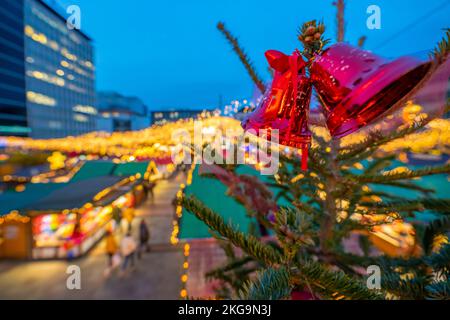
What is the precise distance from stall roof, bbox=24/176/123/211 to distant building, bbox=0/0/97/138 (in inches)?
1582

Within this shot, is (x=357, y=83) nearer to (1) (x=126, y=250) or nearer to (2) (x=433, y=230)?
(2) (x=433, y=230)

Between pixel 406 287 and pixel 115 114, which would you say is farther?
pixel 115 114

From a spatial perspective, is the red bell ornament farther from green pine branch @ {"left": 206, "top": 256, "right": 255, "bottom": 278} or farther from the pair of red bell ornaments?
green pine branch @ {"left": 206, "top": 256, "right": 255, "bottom": 278}

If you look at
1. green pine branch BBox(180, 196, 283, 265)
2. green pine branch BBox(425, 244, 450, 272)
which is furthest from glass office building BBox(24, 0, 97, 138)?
green pine branch BBox(425, 244, 450, 272)

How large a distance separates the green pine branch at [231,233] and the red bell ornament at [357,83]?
1.72 ft

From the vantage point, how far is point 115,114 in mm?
79812

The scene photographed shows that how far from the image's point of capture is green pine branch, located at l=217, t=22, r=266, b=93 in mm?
1351

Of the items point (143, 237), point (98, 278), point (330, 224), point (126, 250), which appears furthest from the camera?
point (143, 237)

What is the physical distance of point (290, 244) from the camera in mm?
737

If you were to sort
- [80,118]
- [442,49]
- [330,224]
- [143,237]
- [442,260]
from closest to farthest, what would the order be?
[442,49]
[442,260]
[330,224]
[143,237]
[80,118]

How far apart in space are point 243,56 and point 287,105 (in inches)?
24.7

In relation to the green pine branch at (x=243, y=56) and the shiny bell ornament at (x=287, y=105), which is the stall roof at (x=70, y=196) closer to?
the green pine branch at (x=243, y=56)

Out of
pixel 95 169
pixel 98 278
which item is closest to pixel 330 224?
pixel 98 278
